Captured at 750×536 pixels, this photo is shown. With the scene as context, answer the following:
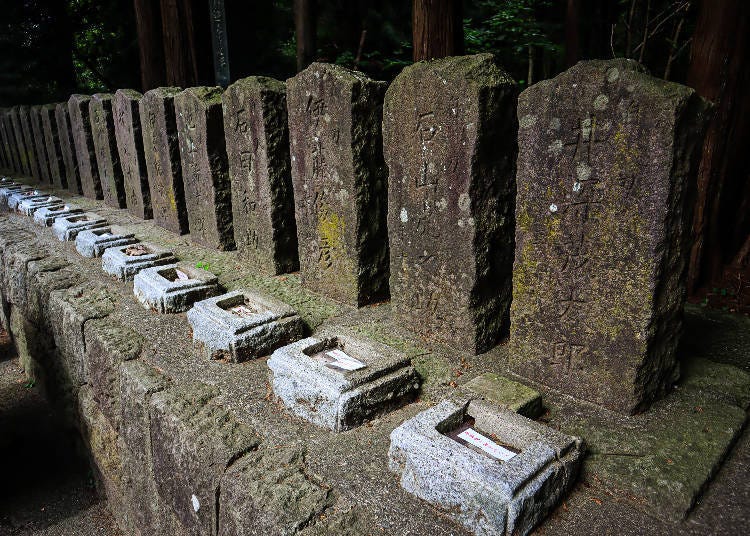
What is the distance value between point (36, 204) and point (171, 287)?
4.41m

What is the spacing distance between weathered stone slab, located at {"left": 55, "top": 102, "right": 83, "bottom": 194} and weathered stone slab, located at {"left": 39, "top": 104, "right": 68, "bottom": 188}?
9 centimetres

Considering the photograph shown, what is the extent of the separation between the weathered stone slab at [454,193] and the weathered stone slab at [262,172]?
118 centimetres

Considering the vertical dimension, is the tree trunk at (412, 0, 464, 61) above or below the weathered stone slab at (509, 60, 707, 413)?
above

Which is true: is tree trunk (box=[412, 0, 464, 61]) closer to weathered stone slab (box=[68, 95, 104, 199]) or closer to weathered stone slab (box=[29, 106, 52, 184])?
weathered stone slab (box=[68, 95, 104, 199])


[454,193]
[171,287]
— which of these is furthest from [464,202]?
[171,287]

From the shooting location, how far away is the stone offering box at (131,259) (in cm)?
373

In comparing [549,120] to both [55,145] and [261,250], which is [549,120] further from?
[55,145]

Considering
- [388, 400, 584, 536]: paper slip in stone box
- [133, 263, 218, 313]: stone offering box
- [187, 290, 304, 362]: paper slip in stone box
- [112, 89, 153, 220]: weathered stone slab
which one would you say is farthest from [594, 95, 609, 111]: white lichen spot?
[112, 89, 153, 220]: weathered stone slab

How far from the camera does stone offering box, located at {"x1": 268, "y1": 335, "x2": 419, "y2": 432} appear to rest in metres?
1.99

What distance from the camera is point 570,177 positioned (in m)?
1.94

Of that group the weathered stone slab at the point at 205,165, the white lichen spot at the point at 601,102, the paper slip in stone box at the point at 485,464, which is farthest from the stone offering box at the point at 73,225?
the white lichen spot at the point at 601,102

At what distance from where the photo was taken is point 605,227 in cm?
189

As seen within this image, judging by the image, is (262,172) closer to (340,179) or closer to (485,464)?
(340,179)

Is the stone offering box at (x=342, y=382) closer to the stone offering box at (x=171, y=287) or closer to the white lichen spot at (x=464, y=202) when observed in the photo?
the white lichen spot at (x=464, y=202)
